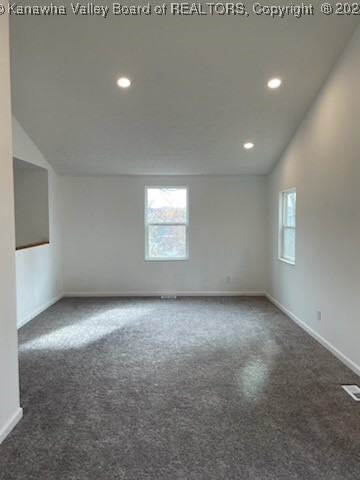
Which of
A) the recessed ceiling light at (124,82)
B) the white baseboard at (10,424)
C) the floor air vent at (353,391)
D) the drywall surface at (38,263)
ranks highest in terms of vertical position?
the recessed ceiling light at (124,82)

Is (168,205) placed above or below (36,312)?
above

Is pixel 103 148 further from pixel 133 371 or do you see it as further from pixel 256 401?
pixel 256 401

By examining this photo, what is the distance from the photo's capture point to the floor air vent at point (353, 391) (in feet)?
8.61

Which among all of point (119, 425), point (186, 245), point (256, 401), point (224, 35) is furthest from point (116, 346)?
point (224, 35)

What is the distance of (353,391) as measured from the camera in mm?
2715

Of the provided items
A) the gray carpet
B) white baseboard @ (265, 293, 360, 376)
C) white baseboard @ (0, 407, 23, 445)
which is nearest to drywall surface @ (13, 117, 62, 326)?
the gray carpet

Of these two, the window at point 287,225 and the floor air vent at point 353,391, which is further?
the window at point 287,225

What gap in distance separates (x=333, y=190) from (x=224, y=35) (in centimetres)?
189

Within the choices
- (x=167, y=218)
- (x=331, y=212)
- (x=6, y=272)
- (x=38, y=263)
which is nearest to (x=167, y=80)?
(x=331, y=212)

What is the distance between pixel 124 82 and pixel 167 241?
3.18m

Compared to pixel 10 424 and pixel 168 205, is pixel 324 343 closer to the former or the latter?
pixel 10 424

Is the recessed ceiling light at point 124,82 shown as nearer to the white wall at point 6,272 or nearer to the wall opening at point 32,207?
the white wall at point 6,272

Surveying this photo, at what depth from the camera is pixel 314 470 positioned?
1854 millimetres

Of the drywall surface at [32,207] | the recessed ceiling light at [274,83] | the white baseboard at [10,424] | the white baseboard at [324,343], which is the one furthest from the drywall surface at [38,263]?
the white baseboard at [324,343]
